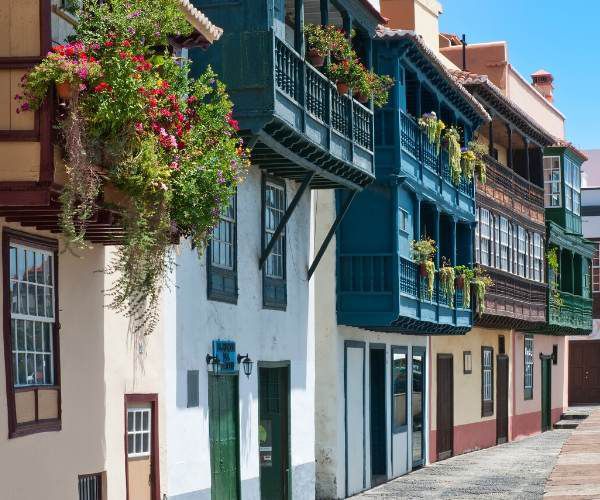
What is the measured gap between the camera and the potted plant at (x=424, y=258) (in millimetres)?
26172

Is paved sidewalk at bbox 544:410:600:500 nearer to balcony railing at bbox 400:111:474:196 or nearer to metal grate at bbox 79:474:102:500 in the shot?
metal grate at bbox 79:474:102:500

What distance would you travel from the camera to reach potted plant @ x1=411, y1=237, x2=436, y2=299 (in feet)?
85.9

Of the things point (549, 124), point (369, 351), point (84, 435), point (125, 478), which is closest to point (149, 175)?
point (84, 435)

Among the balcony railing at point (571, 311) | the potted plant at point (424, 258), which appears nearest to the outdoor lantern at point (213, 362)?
the potted plant at point (424, 258)

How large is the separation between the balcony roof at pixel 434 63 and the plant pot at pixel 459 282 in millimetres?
3751

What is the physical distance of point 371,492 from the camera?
2547 centimetres

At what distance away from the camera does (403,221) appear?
25641 mm

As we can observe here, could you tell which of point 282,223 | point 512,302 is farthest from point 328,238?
point 512,302

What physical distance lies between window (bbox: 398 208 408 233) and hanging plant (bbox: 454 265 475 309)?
3.39 m

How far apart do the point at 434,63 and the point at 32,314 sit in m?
15.5

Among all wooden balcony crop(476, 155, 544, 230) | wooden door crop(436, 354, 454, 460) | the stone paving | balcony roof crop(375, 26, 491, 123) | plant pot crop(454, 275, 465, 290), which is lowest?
the stone paving

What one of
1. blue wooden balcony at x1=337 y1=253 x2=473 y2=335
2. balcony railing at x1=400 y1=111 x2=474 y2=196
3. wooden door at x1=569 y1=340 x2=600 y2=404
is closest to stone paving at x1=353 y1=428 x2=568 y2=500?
blue wooden balcony at x1=337 y1=253 x2=473 y2=335

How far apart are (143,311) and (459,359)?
20.1 metres

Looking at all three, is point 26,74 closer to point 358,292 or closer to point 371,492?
point 358,292
